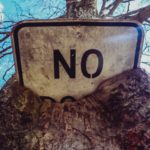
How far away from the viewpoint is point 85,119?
759 millimetres

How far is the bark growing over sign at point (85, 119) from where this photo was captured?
26.3 inches

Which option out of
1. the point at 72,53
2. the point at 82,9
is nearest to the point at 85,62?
the point at 72,53

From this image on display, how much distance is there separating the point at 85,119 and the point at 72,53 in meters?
0.22

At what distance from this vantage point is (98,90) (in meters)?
0.82

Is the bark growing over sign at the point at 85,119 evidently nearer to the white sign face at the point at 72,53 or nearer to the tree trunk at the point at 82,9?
the white sign face at the point at 72,53

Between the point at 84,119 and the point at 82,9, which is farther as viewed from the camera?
the point at 82,9

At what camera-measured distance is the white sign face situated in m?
0.77

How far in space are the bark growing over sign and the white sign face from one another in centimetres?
4

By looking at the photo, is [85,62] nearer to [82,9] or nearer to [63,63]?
[63,63]

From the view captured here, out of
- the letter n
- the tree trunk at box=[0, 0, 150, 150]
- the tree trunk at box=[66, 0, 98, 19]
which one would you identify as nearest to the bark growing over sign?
the tree trunk at box=[0, 0, 150, 150]

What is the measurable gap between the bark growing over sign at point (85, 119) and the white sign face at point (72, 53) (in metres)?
0.04

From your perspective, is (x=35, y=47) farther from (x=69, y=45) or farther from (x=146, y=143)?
(x=146, y=143)

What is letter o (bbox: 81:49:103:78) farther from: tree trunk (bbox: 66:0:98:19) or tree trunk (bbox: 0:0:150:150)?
tree trunk (bbox: 66:0:98:19)

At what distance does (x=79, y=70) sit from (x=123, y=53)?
164 mm
